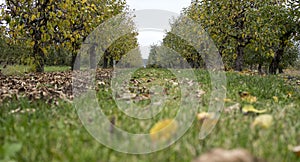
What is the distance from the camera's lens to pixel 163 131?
8.40ft

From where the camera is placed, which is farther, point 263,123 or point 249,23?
point 249,23

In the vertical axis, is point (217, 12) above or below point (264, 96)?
above

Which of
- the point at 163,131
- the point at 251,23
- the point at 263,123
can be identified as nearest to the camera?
the point at 163,131

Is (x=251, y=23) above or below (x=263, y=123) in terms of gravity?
above

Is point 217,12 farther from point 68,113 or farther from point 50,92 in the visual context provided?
point 68,113

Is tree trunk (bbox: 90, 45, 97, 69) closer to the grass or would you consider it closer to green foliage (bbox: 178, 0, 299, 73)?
green foliage (bbox: 178, 0, 299, 73)

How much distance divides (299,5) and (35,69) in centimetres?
1170

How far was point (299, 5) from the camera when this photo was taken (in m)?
13.0

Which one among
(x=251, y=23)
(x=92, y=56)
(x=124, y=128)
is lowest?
(x=124, y=128)

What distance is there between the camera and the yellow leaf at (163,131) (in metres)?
2.49

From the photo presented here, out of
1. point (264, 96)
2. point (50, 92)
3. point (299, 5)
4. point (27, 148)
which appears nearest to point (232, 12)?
point (299, 5)

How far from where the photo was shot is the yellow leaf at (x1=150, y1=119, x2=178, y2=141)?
2494 mm

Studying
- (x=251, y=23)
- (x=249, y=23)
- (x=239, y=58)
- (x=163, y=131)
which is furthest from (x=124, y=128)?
(x=239, y=58)

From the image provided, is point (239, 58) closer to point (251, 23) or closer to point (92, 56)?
point (251, 23)
